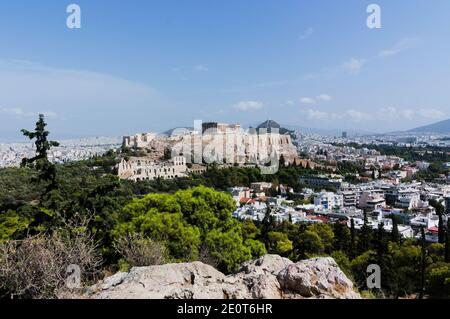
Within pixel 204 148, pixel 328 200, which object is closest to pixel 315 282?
pixel 328 200

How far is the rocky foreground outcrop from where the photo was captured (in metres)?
4.32

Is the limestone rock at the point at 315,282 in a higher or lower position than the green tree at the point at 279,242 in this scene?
higher

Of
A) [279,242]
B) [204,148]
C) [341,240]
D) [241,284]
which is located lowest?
[341,240]

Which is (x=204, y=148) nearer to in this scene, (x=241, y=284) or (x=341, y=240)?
(x=341, y=240)

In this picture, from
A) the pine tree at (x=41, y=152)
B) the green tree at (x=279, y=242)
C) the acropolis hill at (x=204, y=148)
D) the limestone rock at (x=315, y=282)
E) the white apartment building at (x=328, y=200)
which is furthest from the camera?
the acropolis hill at (x=204, y=148)

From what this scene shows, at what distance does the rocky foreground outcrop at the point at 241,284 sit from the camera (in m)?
4.32

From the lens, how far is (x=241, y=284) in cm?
459

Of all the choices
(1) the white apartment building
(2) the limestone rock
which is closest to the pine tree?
(2) the limestone rock

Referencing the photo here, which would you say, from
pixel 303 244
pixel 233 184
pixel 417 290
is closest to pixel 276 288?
pixel 417 290

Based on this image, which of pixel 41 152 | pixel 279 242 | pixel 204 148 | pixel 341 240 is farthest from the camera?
pixel 204 148

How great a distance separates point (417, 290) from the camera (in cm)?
1584

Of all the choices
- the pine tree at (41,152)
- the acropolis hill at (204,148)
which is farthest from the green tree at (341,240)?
the acropolis hill at (204,148)

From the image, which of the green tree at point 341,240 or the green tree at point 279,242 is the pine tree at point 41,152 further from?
the green tree at point 341,240
